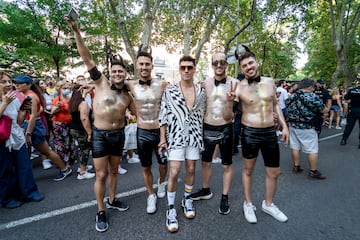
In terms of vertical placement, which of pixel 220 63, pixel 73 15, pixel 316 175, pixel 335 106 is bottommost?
pixel 316 175

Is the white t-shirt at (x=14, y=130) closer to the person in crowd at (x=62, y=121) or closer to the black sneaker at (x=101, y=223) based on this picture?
the person in crowd at (x=62, y=121)

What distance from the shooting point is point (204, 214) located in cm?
276

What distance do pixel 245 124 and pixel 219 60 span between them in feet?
2.95

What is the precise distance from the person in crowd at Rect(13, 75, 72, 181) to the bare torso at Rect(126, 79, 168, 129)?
1.87 meters

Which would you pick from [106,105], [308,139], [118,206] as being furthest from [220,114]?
[308,139]

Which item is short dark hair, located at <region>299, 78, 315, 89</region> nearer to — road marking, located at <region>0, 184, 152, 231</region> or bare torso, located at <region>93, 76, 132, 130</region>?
bare torso, located at <region>93, 76, 132, 130</region>

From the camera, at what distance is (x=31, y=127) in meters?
3.38

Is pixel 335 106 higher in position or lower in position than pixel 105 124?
lower

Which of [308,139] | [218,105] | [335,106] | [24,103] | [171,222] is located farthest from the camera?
[335,106]

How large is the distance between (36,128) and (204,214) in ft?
11.1

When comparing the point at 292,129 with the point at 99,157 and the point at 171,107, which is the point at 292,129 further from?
the point at 99,157

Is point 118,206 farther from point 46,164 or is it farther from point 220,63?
point 46,164

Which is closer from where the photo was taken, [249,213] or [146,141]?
[249,213]

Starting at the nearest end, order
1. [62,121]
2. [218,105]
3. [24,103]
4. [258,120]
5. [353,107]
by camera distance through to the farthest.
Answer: [258,120]
[218,105]
[24,103]
[62,121]
[353,107]
